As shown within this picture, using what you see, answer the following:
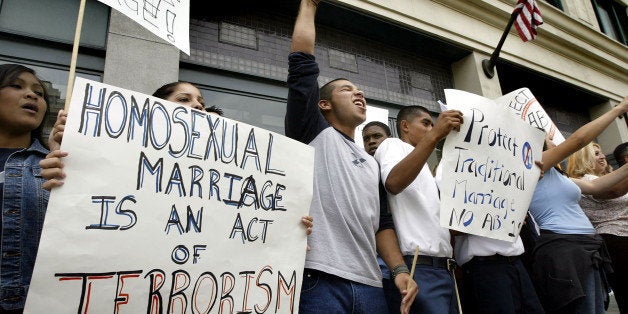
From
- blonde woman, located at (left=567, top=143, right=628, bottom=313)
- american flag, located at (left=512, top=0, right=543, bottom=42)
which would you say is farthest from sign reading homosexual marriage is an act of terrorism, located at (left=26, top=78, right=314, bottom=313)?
american flag, located at (left=512, top=0, right=543, bottom=42)

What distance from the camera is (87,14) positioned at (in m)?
3.71

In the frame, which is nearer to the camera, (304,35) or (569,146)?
(304,35)

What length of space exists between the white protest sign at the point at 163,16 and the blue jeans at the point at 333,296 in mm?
1187

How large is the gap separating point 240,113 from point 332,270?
9.09 ft

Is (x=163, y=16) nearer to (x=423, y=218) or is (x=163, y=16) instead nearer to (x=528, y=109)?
(x=423, y=218)

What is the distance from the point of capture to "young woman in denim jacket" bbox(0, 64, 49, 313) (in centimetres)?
141

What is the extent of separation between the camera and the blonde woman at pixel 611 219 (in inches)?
131

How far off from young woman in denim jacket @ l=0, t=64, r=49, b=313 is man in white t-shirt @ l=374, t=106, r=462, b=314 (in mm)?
1636

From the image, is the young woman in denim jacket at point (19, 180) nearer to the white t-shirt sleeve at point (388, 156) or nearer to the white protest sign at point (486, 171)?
the white t-shirt sleeve at point (388, 156)

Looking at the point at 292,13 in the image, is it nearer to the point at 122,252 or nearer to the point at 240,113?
the point at 240,113

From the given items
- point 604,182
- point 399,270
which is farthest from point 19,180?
point 604,182

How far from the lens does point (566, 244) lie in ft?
8.57

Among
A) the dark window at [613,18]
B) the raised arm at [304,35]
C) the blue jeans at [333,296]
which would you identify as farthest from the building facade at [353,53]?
the blue jeans at [333,296]

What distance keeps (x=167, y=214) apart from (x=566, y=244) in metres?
2.58
